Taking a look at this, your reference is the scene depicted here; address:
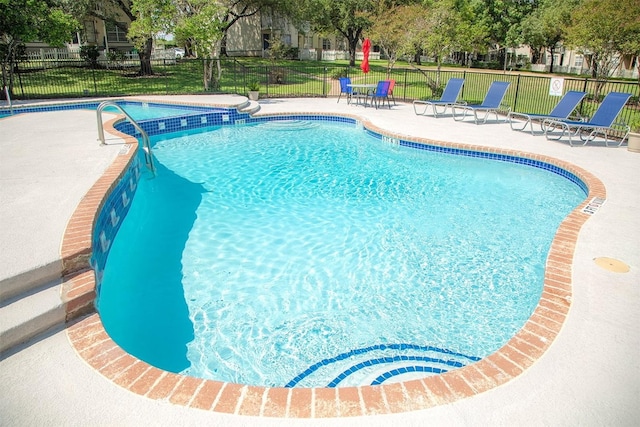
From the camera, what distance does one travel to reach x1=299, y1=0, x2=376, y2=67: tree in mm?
33156

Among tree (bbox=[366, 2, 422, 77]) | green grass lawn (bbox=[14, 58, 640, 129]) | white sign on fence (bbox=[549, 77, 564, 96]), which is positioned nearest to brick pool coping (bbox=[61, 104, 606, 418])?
white sign on fence (bbox=[549, 77, 564, 96])

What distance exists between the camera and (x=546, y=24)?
148ft

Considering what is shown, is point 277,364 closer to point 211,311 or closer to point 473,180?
point 211,311

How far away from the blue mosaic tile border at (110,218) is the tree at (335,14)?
28.9 m

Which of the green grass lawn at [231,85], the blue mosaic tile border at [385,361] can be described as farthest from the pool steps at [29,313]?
the green grass lawn at [231,85]

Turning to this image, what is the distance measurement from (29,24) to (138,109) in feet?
14.1

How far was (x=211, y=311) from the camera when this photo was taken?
14.4 ft

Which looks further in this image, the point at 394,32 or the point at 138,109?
the point at 394,32

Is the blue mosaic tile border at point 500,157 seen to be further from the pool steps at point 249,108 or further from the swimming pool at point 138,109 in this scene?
the swimming pool at point 138,109

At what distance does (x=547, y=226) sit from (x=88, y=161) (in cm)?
693

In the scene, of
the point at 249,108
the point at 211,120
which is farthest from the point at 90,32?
the point at 211,120

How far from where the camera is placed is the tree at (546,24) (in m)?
42.4

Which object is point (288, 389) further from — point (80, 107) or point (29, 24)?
point (29, 24)

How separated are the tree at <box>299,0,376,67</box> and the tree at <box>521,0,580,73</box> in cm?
1954
